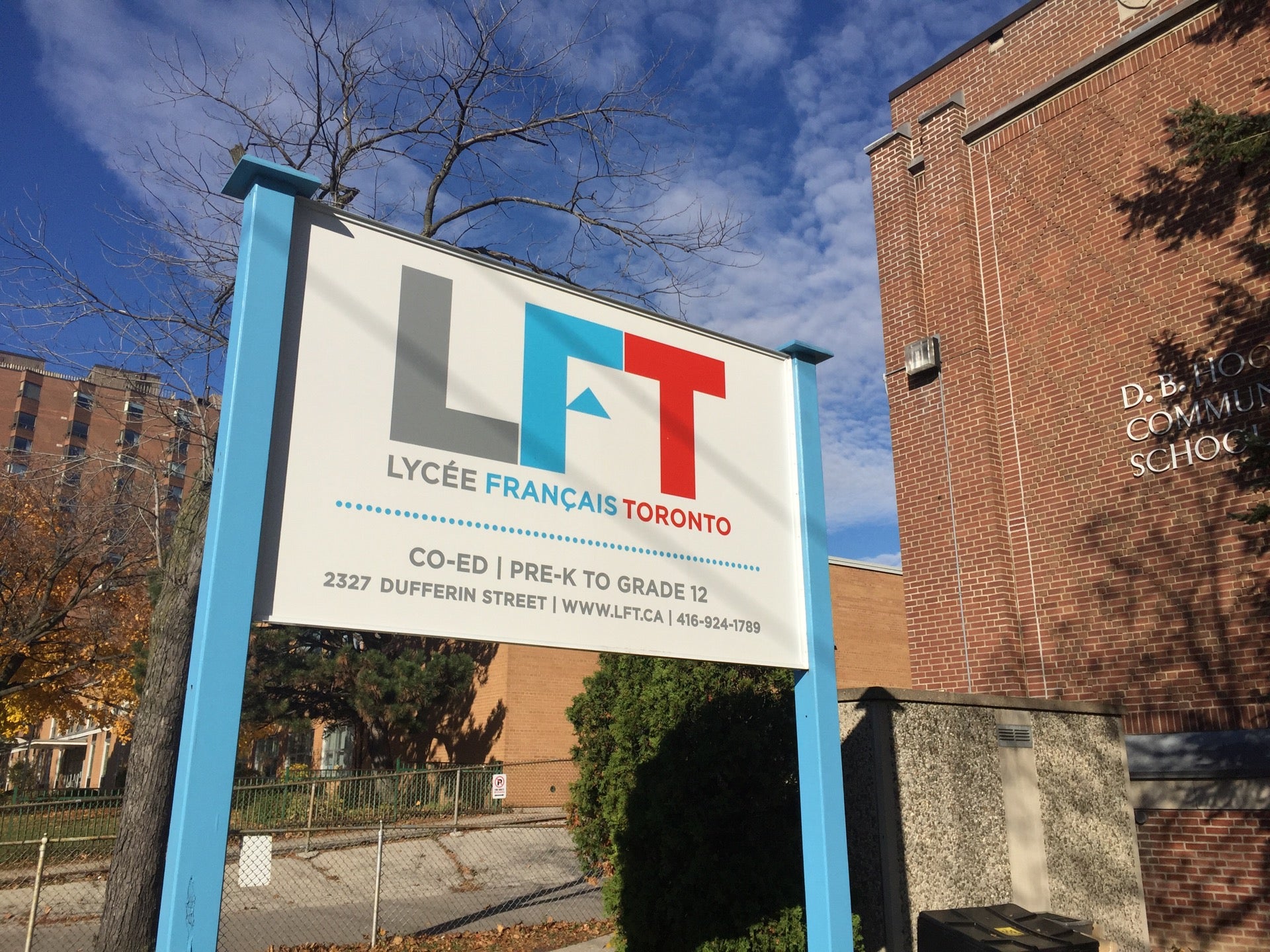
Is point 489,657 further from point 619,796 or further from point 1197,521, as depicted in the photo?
point 1197,521

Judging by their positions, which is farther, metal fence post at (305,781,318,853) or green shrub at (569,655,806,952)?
metal fence post at (305,781,318,853)

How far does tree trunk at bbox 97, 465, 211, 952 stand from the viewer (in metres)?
8.24

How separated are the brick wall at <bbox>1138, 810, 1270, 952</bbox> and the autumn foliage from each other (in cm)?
1672

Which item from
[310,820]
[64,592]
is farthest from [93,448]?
[64,592]

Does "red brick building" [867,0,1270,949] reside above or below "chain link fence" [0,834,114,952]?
above

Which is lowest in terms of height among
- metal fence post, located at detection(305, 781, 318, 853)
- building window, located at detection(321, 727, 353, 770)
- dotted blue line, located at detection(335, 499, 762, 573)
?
metal fence post, located at detection(305, 781, 318, 853)

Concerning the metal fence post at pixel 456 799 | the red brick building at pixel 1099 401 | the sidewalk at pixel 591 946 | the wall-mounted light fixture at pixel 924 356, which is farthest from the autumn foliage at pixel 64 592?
the red brick building at pixel 1099 401

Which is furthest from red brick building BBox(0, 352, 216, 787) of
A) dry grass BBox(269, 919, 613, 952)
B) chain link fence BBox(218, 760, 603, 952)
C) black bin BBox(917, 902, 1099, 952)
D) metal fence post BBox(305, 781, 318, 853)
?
black bin BBox(917, 902, 1099, 952)

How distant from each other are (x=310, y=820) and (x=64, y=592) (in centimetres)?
1210

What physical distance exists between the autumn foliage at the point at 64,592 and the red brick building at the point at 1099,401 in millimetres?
14281

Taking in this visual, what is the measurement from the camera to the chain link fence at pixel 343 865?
1212 centimetres

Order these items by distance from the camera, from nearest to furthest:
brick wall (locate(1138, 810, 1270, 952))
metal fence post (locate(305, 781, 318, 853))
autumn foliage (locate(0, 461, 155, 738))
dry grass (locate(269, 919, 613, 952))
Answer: brick wall (locate(1138, 810, 1270, 952)) → dry grass (locate(269, 919, 613, 952)) → metal fence post (locate(305, 781, 318, 853)) → autumn foliage (locate(0, 461, 155, 738))

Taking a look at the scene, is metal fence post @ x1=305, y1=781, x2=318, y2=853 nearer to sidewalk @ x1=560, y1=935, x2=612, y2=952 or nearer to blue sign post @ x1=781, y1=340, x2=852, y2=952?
sidewalk @ x1=560, y1=935, x2=612, y2=952

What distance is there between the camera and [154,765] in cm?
861
